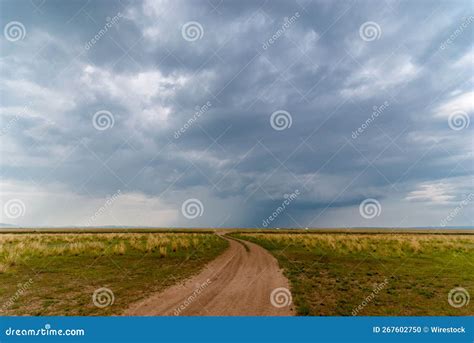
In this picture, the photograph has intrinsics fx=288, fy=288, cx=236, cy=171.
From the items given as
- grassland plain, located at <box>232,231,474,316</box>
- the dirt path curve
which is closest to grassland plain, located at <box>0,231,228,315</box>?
the dirt path curve

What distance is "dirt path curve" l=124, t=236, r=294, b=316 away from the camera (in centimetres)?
862

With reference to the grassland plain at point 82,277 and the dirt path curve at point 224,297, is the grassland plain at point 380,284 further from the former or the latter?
the grassland plain at point 82,277

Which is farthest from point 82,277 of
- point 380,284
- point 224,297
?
point 380,284

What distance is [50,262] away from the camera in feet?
58.0

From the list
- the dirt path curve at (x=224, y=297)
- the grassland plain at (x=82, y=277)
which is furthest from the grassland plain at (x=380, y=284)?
the grassland plain at (x=82, y=277)

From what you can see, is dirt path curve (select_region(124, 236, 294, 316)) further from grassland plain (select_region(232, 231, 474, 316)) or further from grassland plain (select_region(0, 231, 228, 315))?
grassland plain (select_region(0, 231, 228, 315))

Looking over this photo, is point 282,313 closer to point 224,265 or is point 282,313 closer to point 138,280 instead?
point 138,280

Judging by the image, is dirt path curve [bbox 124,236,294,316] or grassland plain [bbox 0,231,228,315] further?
grassland plain [bbox 0,231,228,315]

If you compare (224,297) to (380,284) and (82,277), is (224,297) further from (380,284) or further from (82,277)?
(82,277)

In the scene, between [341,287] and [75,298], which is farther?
[341,287]

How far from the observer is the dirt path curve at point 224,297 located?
862 cm

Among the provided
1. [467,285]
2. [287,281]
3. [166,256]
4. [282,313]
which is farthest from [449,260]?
[166,256]

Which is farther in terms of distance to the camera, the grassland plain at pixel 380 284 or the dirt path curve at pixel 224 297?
the grassland plain at pixel 380 284

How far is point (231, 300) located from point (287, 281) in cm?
361
